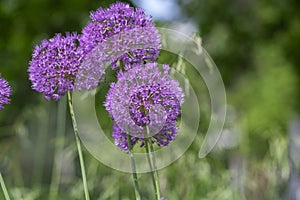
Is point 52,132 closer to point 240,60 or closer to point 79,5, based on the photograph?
point 79,5

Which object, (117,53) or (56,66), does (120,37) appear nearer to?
(117,53)

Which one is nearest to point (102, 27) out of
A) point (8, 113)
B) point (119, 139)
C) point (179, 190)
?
point (119, 139)

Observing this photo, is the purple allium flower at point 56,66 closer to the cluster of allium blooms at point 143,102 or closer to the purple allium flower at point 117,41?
the purple allium flower at point 117,41

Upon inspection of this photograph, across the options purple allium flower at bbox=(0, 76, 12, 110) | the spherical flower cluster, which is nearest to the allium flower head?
the spherical flower cluster

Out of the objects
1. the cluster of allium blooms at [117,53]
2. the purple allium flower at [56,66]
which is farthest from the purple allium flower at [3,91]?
the cluster of allium blooms at [117,53]

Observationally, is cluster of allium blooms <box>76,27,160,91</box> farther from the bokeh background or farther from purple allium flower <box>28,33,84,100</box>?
the bokeh background

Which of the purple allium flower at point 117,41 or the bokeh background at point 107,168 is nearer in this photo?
the purple allium flower at point 117,41
